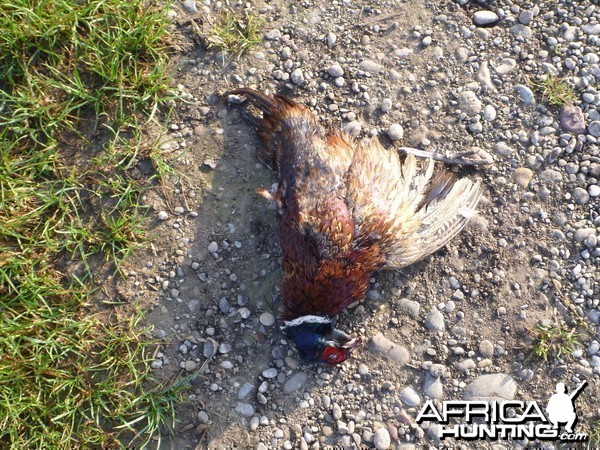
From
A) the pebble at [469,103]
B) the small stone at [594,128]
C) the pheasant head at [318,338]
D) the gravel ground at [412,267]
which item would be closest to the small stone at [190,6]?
the gravel ground at [412,267]

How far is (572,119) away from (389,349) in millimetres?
2521

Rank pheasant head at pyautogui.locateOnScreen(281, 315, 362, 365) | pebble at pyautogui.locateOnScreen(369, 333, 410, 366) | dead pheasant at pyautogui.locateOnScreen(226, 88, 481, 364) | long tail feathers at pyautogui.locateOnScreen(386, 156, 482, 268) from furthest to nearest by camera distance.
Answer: pebble at pyautogui.locateOnScreen(369, 333, 410, 366) < long tail feathers at pyautogui.locateOnScreen(386, 156, 482, 268) < pheasant head at pyautogui.locateOnScreen(281, 315, 362, 365) < dead pheasant at pyautogui.locateOnScreen(226, 88, 481, 364)

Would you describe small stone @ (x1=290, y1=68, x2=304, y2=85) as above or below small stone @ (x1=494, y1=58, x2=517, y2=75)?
below

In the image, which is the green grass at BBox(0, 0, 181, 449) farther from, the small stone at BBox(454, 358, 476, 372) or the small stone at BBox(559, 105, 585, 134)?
the small stone at BBox(559, 105, 585, 134)

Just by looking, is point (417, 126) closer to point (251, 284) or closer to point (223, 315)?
point (251, 284)

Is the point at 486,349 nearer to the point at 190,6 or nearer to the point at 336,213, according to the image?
the point at 336,213

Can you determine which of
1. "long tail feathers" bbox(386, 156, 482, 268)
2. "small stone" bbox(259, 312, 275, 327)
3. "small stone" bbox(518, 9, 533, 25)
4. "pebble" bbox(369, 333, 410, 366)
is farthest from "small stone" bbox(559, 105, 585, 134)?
"small stone" bbox(259, 312, 275, 327)

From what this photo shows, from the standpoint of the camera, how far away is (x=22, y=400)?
4.32 m

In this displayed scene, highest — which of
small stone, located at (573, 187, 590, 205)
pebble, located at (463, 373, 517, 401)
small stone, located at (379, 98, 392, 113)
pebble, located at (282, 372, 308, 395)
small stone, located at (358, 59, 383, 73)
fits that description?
small stone, located at (358, 59, 383, 73)

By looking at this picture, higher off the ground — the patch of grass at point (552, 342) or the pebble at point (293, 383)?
the patch of grass at point (552, 342)

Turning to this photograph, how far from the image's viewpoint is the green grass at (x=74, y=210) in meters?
4.39

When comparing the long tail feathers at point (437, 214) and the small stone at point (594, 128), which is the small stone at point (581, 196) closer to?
the small stone at point (594, 128)

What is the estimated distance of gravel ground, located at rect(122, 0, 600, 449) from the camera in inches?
178

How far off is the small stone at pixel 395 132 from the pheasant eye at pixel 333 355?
185cm
